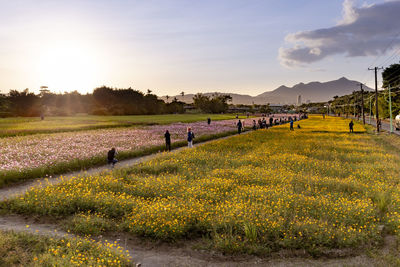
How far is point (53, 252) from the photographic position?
616 centimetres

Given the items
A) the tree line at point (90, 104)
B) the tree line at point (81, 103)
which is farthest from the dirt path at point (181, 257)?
the tree line at point (90, 104)

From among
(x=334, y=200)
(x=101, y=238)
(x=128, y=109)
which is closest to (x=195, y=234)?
(x=101, y=238)

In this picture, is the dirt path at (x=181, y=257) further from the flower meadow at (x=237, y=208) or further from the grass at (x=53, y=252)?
the grass at (x=53, y=252)

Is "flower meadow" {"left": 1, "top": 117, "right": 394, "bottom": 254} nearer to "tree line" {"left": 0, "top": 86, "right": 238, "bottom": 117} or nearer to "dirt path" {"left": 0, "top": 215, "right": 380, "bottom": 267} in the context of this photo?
"dirt path" {"left": 0, "top": 215, "right": 380, "bottom": 267}

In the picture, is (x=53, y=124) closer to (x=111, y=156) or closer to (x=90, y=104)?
(x=111, y=156)

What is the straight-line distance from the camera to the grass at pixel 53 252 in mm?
5710

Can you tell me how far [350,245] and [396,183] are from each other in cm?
779

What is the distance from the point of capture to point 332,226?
25.8 feet

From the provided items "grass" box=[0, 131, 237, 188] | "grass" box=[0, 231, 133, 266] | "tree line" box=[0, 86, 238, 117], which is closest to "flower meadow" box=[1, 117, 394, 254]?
"grass" box=[0, 231, 133, 266]

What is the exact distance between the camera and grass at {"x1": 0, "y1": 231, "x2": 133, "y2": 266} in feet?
18.7

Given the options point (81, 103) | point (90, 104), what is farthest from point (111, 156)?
point (90, 104)

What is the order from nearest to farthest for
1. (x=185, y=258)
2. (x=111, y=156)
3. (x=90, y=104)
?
(x=185, y=258), (x=111, y=156), (x=90, y=104)

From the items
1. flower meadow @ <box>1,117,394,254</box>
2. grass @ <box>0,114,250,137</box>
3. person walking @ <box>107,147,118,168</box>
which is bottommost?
flower meadow @ <box>1,117,394,254</box>

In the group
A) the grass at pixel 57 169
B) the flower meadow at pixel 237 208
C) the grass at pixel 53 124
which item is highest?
the grass at pixel 53 124
